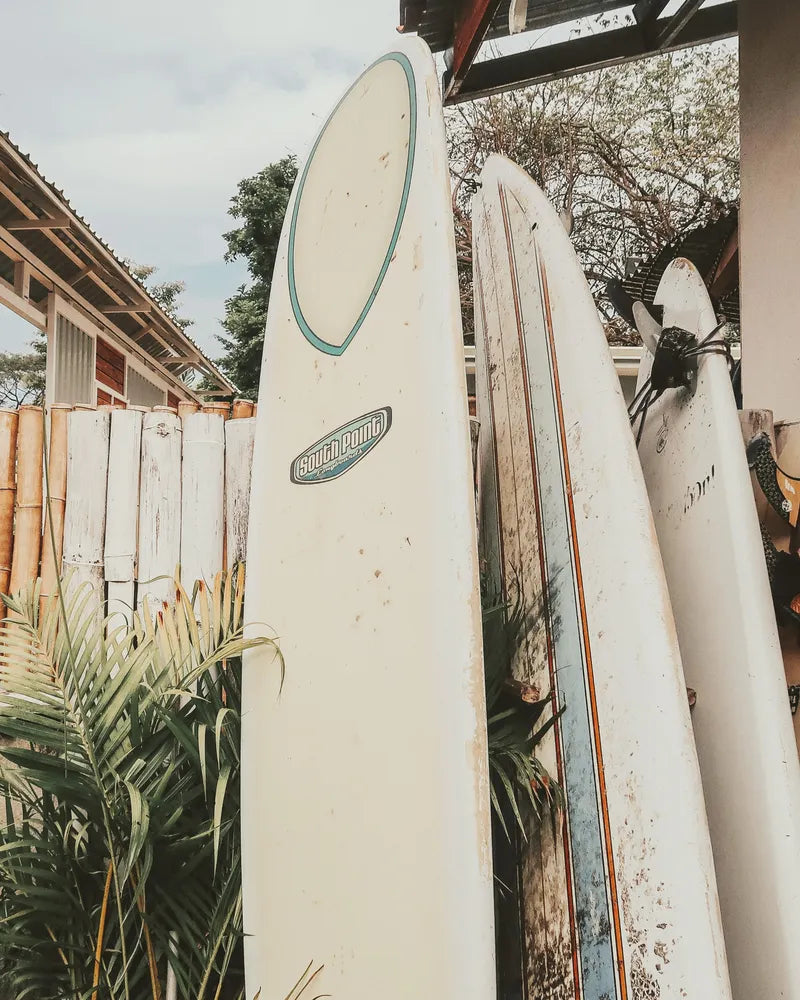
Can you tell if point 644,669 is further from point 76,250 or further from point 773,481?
point 76,250

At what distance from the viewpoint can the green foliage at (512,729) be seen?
1.59 metres

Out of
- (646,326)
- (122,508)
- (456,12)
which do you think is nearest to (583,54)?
(456,12)

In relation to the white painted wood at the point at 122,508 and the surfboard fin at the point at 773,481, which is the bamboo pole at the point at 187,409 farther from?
the surfboard fin at the point at 773,481

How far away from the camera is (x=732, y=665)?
161 centimetres

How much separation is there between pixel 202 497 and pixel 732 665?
2.19 meters

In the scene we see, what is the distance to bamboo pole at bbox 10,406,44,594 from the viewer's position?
3129 millimetres

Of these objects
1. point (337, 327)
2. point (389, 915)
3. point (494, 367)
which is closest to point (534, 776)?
point (389, 915)

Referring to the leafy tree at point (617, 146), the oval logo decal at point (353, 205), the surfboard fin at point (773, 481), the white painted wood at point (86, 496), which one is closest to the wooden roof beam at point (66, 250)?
the white painted wood at point (86, 496)

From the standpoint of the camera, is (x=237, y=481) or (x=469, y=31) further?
(x=237, y=481)

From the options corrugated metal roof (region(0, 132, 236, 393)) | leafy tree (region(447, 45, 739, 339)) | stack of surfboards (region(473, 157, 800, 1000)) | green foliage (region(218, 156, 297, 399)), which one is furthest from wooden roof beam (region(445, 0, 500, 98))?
green foliage (region(218, 156, 297, 399))

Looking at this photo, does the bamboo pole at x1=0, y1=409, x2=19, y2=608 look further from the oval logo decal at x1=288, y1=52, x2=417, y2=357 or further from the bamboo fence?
the oval logo decal at x1=288, y1=52, x2=417, y2=357

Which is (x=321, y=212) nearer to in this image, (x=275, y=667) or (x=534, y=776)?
(x=275, y=667)

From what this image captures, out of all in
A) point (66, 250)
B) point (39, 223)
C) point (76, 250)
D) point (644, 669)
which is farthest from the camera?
point (76, 250)

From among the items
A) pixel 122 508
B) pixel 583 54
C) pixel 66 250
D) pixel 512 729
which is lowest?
pixel 512 729
